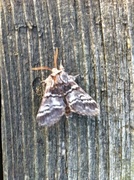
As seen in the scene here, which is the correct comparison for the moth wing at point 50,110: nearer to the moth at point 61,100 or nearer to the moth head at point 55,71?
the moth at point 61,100

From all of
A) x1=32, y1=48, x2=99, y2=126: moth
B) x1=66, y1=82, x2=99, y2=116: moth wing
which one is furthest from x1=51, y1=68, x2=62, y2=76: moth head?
x1=66, y1=82, x2=99, y2=116: moth wing

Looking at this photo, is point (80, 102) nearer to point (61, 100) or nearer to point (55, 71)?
point (61, 100)

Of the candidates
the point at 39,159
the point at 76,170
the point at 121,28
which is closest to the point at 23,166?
the point at 39,159

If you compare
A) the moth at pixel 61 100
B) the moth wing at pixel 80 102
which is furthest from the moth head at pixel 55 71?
the moth wing at pixel 80 102

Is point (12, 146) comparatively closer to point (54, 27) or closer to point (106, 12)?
point (54, 27)

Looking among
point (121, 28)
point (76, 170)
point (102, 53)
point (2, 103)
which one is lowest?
point (76, 170)

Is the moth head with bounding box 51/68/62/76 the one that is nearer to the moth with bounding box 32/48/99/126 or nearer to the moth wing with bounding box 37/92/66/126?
the moth with bounding box 32/48/99/126

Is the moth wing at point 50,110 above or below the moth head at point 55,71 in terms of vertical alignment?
below
